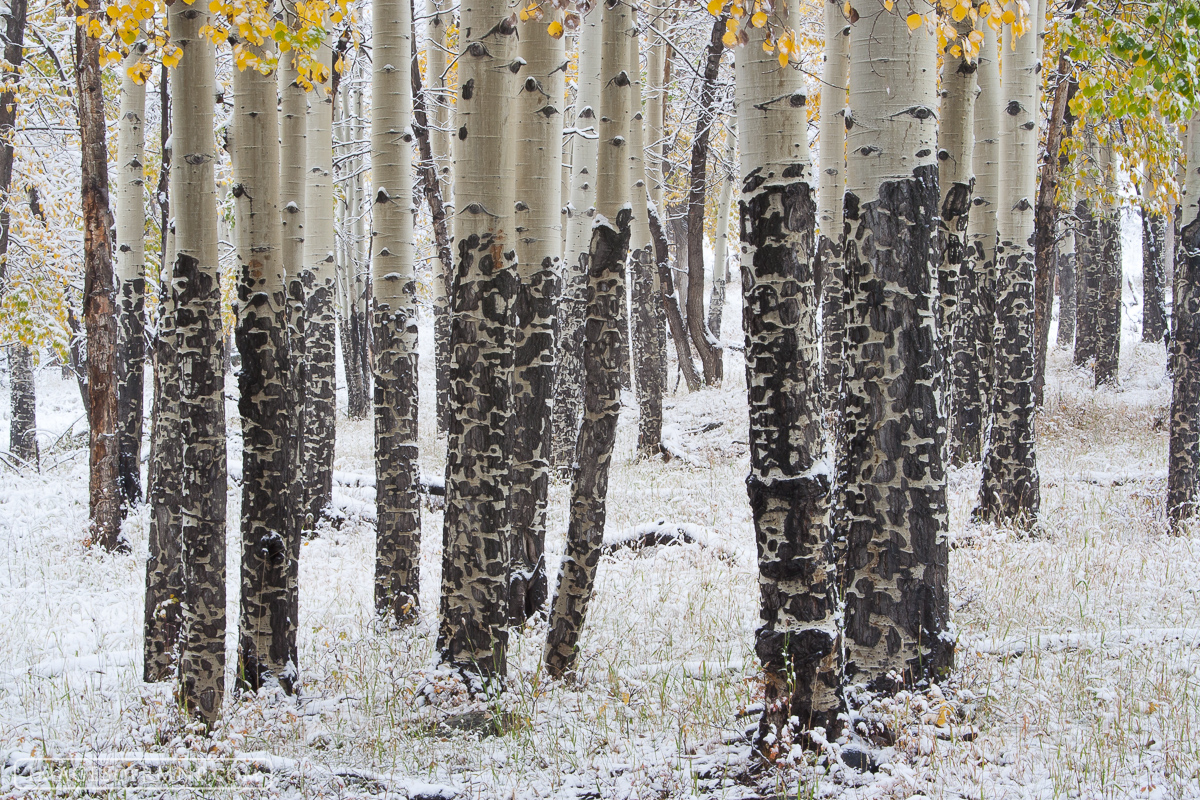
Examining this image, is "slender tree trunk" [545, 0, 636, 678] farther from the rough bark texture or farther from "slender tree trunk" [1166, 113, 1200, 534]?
the rough bark texture

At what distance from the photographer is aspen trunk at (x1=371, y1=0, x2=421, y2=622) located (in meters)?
5.96

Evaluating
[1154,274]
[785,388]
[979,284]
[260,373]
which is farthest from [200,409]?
[1154,274]

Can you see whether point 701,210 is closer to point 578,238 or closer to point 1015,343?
point 578,238

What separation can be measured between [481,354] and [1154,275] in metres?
17.0

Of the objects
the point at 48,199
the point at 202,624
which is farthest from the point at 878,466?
A: the point at 48,199

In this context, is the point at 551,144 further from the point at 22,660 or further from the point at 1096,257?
the point at 1096,257

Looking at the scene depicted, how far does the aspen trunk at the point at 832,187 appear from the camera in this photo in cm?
514

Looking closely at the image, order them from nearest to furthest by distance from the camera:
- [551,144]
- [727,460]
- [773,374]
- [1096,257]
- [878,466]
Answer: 1. [773,374]
2. [878,466]
3. [551,144]
4. [727,460]
5. [1096,257]

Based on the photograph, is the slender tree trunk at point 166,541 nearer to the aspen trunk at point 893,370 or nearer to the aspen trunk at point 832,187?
the aspen trunk at point 893,370

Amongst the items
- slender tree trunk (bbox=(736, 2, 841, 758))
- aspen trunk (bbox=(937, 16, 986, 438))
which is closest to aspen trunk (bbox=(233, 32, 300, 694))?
slender tree trunk (bbox=(736, 2, 841, 758))

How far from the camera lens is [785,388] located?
3215mm

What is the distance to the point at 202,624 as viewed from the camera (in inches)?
160

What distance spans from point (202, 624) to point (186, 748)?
591mm

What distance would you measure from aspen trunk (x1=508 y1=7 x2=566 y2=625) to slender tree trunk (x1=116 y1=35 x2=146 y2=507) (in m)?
5.05
